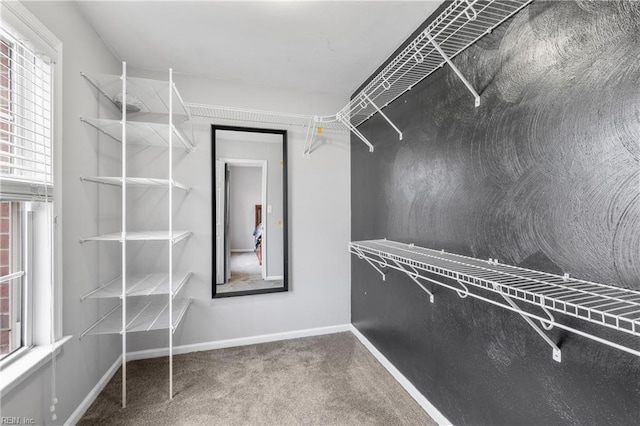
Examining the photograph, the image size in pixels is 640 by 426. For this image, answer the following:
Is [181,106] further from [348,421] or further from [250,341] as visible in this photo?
[348,421]

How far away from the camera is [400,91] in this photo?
185 cm

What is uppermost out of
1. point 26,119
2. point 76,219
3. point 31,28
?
point 31,28

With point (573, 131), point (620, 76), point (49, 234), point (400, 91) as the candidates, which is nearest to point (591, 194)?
point (573, 131)

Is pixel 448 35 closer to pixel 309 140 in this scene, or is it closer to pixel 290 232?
pixel 309 140

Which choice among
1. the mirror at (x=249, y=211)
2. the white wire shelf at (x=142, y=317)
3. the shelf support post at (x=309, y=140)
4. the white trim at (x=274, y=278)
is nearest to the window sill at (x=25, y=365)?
the white wire shelf at (x=142, y=317)

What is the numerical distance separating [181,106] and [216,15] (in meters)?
0.71

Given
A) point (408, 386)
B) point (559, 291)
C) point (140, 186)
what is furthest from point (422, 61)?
point (140, 186)

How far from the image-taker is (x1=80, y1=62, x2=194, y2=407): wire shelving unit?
64.6 inches

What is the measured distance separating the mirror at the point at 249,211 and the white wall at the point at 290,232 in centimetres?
7

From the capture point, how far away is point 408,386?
178 centimetres

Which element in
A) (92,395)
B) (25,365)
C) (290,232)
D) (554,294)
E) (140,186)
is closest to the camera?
(554,294)

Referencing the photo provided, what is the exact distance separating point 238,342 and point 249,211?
1.16 metres

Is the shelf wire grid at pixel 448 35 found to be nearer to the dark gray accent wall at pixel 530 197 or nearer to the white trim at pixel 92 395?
the dark gray accent wall at pixel 530 197

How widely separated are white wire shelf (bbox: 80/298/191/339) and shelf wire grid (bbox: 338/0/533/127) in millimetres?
2038
